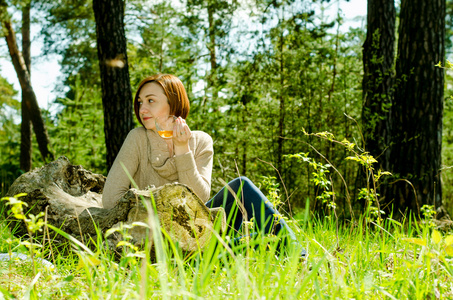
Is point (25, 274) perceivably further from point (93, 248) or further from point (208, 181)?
point (208, 181)

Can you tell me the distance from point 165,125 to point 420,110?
3025 mm

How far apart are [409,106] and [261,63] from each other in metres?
2.40

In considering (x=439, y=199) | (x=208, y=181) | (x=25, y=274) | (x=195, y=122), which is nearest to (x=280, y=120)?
(x=195, y=122)

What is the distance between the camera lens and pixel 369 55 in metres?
4.73

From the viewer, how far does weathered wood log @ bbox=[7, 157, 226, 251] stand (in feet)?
6.86

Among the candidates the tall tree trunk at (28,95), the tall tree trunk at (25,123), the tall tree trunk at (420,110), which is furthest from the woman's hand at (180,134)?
the tall tree trunk at (25,123)

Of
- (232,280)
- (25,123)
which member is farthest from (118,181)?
(25,123)

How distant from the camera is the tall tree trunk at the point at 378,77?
461cm

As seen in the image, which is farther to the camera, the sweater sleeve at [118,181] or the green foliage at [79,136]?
the green foliage at [79,136]

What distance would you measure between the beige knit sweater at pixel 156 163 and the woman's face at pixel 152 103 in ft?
0.34

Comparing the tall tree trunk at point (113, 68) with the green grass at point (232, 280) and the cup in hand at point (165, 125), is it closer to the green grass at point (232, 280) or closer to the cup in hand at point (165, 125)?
the cup in hand at point (165, 125)

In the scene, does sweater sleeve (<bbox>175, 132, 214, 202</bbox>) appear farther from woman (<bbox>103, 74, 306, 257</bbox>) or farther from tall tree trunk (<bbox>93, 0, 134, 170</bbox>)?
tall tree trunk (<bbox>93, 0, 134, 170</bbox>)

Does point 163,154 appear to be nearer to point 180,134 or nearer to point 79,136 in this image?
point 180,134

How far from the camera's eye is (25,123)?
10281mm
